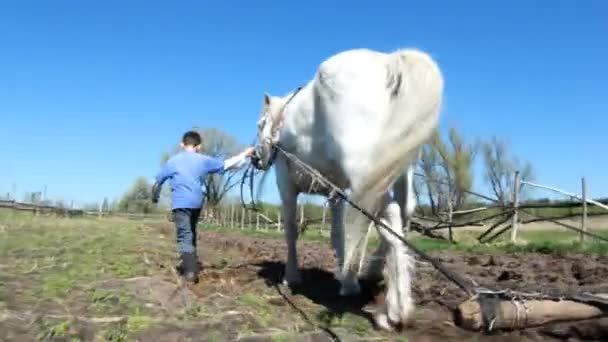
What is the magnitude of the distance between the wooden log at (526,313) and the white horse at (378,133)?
429mm

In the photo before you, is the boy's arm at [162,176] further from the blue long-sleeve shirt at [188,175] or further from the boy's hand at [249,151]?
the boy's hand at [249,151]

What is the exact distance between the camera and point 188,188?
239 inches

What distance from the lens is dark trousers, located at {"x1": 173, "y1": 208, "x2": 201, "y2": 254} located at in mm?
5973

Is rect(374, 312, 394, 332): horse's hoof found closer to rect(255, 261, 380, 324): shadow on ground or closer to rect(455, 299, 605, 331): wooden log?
rect(255, 261, 380, 324): shadow on ground

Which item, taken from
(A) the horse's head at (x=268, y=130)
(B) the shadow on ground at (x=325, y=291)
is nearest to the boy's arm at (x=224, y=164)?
(A) the horse's head at (x=268, y=130)

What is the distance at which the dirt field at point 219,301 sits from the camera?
12.5 feet

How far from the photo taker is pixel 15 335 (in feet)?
12.0

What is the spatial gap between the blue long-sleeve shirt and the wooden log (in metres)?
3.13

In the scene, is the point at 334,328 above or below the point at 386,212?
below

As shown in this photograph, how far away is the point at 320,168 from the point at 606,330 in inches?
85.3

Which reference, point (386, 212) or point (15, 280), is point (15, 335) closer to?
point (15, 280)

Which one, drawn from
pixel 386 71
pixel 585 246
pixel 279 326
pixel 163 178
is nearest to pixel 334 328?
pixel 279 326

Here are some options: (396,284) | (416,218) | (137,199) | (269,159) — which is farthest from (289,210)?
(137,199)

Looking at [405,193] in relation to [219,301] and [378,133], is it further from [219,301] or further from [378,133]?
[219,301]
